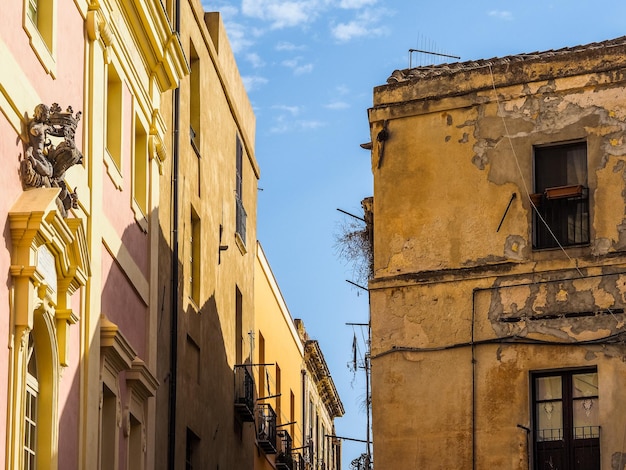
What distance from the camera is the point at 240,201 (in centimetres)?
3112

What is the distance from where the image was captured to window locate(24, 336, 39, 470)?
15.1 meters

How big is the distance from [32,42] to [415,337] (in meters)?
8.75

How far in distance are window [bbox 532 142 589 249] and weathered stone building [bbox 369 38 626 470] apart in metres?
0.02

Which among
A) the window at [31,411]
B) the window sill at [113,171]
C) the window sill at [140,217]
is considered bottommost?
the window at [31,411]

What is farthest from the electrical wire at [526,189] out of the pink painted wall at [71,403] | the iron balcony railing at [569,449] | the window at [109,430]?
the pink painted wall at [71,403]

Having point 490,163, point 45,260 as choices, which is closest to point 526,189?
point 490,163

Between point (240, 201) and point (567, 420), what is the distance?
11758 mm

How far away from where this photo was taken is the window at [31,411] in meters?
15.1

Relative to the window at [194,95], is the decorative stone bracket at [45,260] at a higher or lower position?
lower

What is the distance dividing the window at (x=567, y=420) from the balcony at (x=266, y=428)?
11.8 m

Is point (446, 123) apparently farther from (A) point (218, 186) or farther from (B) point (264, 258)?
(B) point (264, 258)

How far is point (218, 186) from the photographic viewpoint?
1118 inches

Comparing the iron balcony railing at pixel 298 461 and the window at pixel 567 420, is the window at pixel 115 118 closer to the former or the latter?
the window at pixel 567 420

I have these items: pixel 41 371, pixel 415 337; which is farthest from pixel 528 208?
pixel 41 371
